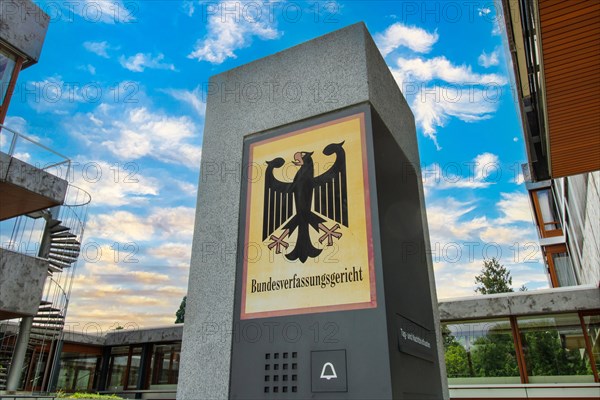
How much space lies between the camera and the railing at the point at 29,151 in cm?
879

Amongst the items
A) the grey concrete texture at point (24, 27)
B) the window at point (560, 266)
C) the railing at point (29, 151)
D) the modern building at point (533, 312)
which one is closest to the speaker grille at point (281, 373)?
the modern building at point (533, 312)

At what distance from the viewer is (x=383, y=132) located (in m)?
2.71

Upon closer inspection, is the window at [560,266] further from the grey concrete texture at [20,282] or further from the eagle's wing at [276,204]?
the grey concrete texture at [20,282]

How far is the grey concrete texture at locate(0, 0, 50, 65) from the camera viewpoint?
991cm

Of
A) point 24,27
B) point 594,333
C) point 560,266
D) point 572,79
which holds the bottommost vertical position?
point 594,333

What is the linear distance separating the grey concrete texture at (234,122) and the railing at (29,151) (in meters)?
7.64

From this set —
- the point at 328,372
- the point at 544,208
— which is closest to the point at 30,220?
the point at 328,372

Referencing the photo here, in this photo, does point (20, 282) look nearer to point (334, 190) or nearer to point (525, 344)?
point (334, 190)

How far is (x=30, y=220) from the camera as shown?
10.4 meters

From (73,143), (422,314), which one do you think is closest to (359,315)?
(422,314)

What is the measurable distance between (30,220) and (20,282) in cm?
221

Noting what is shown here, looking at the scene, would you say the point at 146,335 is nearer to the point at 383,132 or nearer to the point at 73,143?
the point at 73,143

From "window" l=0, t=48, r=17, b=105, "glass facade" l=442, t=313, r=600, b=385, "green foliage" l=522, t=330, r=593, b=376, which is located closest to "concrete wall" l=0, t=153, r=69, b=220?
"window" l=0, t=48, r=17, b=105

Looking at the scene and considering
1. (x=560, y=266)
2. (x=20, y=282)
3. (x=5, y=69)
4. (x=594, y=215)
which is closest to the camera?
(x=594, y=215)
